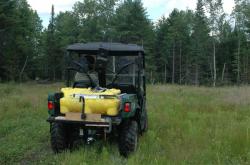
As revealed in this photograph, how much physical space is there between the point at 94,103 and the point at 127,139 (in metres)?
0.97

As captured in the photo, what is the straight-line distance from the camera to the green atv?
8227mm

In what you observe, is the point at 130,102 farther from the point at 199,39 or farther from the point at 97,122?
the point at 199,39

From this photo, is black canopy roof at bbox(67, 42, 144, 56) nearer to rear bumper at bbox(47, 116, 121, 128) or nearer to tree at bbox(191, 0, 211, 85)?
rear bumper at bbox(47, 116, 121, 128)

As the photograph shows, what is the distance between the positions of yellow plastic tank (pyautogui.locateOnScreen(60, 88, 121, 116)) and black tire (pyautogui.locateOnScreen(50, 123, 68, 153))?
1.54 ft

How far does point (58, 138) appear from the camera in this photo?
865cm

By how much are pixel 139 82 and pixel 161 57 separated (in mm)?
60389

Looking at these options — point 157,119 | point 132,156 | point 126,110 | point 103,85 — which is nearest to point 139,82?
point 103,85

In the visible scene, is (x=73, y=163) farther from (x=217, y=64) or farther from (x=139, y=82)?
(x=217, y=64)

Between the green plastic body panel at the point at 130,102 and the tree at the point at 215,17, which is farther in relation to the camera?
the tree at the point at 215,17

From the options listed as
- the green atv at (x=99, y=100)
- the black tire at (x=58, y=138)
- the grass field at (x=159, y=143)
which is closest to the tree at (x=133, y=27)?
the grass field at (x=159, y=143)

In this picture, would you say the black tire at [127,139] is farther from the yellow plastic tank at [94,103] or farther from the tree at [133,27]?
the tree at [133,27]

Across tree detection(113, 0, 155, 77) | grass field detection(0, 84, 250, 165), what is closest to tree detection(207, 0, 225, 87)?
tree detection(113, 0, 155, 77)

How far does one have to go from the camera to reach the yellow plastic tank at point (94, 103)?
819cm

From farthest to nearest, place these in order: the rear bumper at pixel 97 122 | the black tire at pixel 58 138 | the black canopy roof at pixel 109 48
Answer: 1. the black canopy roof at pixel 109 48
2. the black tire at pixel 58 138
3. the rear bumper at pixel 97 122
